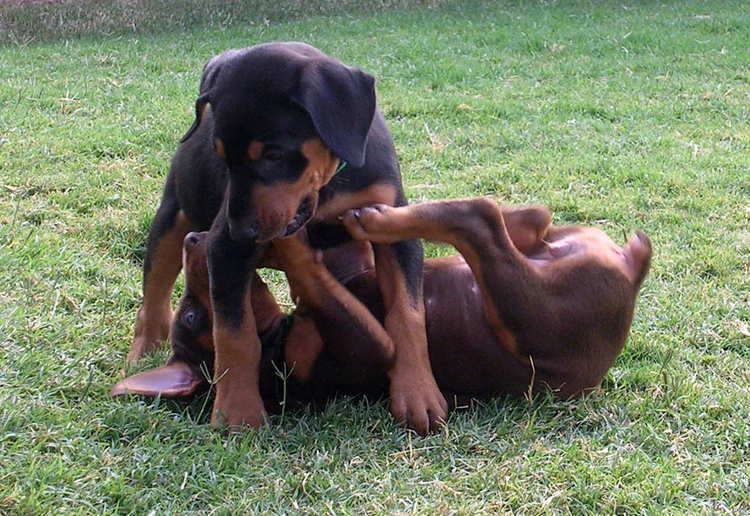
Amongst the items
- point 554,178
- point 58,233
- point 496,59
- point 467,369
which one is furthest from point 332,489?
point 496,59

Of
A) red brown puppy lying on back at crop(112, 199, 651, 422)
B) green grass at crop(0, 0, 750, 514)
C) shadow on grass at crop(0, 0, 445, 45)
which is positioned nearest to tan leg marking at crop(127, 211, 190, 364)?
green grass at crop(0, 0, 750, 514)

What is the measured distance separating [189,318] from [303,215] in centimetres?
71

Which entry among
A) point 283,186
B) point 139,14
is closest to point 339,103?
point 283,186

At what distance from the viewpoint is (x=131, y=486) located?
2877 mm

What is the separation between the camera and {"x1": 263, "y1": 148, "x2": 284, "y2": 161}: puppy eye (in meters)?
3.16

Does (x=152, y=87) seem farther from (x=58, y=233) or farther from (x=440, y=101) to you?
(x=58, y=233)

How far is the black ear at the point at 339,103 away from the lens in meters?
3.16

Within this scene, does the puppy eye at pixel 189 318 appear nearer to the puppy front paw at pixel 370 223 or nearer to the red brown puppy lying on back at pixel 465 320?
the red brown puppy lying on back at pixel 465 320

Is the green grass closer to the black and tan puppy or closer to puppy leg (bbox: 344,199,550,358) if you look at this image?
the black and tan puppy

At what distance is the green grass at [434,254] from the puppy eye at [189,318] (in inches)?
12.4

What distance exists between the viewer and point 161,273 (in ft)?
13.6

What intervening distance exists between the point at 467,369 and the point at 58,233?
101 inches

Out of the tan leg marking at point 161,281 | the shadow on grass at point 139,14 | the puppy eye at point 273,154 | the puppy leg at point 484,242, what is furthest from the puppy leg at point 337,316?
the shadow on grass at point 139,14

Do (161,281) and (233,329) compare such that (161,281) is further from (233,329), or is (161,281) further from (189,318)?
(233,329)
